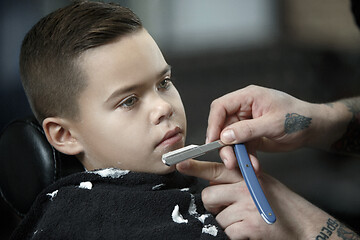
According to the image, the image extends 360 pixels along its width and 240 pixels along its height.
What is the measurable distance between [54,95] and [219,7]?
1.49 feet

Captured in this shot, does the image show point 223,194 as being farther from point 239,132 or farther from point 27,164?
point 27,164

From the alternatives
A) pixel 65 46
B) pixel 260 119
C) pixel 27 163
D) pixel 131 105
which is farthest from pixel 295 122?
pixel 27 163

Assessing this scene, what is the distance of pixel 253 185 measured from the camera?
0.81 metres

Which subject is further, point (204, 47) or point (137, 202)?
point (204, 47)

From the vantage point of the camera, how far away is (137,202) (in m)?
0.91

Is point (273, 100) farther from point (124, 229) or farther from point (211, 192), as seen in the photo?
point (124, 229)

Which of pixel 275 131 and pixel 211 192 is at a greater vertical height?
pixel 275 131

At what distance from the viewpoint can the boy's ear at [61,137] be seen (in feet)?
3.25

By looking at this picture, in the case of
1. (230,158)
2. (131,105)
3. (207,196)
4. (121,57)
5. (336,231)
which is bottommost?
(336,231)

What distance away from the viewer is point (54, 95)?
0.97 m

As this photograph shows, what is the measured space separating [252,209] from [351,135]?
0.38 meters

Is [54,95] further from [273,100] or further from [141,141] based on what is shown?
[273,100]

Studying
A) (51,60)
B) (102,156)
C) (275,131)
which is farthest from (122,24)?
(275,131)

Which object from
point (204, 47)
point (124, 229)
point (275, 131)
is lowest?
point (124, 229)
